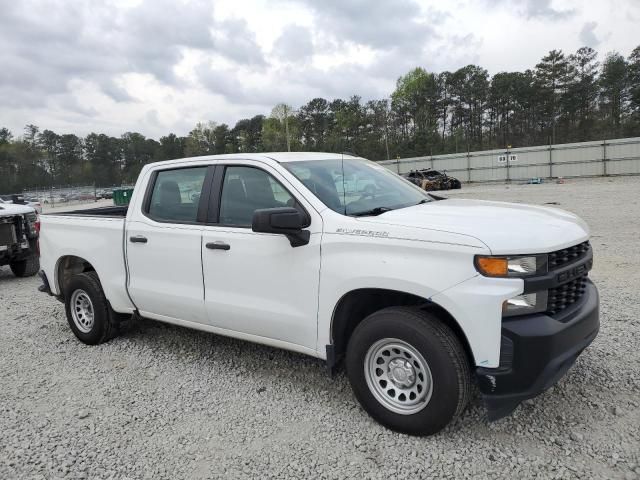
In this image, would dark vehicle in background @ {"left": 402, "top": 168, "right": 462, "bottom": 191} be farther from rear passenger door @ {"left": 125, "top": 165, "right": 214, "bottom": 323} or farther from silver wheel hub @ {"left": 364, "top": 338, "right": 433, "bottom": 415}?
silver wheel hub @ {"left": 364, "top": 338, "right": 433, "bottom": 415}

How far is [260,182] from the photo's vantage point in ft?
12.2

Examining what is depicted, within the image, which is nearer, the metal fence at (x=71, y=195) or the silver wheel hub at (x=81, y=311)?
the silver wheel hub at (x=81, y=311)

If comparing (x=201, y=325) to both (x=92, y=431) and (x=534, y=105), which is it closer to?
(x=92, y=431)

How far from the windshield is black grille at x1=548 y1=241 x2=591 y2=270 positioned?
1.14 metres

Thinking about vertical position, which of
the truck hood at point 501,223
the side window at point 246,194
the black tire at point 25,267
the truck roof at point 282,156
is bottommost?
the black tire at point 25,267

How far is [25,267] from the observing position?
9.27 metres

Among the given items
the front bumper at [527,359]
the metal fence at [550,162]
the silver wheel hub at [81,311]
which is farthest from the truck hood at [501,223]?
the metal fence at [550,162]

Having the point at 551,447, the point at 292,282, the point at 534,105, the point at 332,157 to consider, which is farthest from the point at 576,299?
the point at 534,105

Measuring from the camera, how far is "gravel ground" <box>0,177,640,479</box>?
9.30ft

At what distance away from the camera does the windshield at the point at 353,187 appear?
11.3 ft

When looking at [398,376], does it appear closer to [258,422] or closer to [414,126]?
[258,422]

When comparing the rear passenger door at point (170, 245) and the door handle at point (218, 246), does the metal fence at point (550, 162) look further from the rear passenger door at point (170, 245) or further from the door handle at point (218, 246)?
the door handle at point (218, 246)

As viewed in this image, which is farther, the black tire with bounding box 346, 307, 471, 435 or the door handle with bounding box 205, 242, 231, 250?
the door handle with bounding box 205, 242, 231, 250

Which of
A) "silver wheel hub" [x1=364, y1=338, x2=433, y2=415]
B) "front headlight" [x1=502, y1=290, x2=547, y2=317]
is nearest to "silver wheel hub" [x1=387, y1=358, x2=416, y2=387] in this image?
"silver wheel hub" [x1=364, y1=338, x2=433, y2=415]
